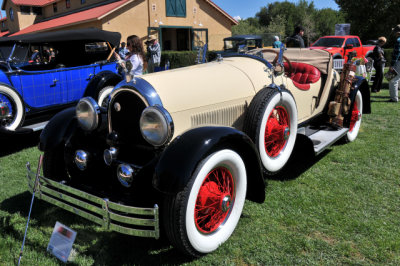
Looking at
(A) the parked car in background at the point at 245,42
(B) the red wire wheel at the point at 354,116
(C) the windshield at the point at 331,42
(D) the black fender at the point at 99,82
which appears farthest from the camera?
(A) the parked car in background at the point at 245,42

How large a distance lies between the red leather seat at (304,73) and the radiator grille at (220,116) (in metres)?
1.35

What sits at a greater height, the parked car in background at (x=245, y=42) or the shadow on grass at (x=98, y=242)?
the parked car in background at (x=245, y=42)

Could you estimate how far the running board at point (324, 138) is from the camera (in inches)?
131

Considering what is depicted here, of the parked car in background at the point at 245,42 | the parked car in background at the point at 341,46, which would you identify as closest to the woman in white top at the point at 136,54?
the parked car in background at the point at 341,46

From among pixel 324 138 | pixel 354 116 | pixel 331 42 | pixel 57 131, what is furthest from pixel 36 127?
pixel 331 42

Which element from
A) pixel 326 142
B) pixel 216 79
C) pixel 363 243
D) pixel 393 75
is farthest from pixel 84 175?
pixel 393 75

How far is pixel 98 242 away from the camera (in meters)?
2.43

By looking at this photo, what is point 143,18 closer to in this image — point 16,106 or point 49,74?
point 49,74

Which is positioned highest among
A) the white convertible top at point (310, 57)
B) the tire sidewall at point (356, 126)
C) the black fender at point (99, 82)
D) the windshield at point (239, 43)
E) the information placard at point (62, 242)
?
the windshield at point (239, 43)

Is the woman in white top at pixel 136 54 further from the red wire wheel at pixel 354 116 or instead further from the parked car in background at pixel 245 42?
the parked car in background at pixel 245 42

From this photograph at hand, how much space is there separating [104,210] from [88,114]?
99 centimetres

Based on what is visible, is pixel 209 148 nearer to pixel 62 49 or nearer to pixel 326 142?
pixel 326 142

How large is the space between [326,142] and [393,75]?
16.0ft

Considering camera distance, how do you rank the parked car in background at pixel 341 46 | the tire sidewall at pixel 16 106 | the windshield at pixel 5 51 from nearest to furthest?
the tire sidewall at pixel 16 106 → the windshield at pixel 5 51 → the parked car in background at pixel 341 46
